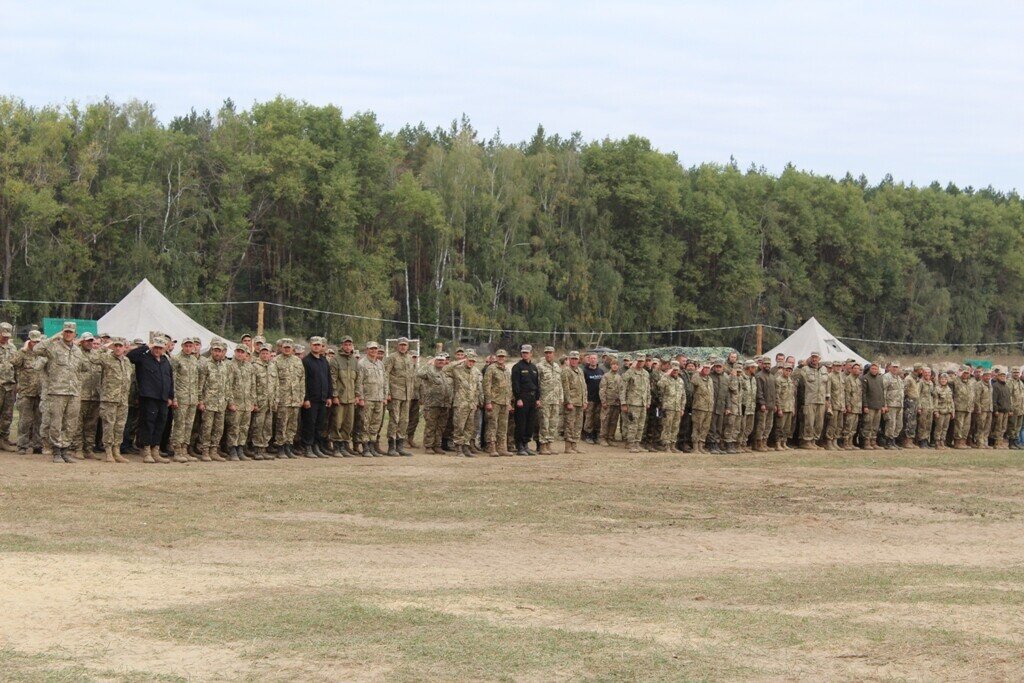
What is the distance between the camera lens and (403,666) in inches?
280

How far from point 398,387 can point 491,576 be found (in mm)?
9253

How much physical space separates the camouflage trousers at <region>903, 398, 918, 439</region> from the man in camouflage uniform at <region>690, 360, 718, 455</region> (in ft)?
16.9

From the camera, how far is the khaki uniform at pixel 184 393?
54.8ft

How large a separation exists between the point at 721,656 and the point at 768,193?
2553 inches

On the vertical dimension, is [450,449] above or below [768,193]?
below

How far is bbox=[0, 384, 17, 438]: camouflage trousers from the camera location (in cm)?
1641

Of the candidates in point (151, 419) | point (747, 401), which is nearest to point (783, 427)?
point (747, 401)

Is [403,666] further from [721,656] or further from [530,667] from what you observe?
[721,656]

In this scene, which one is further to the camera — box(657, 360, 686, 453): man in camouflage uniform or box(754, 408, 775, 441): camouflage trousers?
box(754, 408, 775, 441): camouflage trousers

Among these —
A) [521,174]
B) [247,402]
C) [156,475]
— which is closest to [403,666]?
[156,475]

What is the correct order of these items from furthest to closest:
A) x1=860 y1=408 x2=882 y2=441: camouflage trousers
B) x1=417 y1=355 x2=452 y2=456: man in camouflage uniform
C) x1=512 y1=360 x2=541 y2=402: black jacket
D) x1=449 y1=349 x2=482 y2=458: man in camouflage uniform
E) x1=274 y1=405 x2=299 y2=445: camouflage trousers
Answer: x1=860 y1=408 x2=882 y2=441: camouflage trousers → x1=512 y1=360 x2=541 y2=402: black jacket → x1=417 y1=355 x2=452 y2=456: man in camouflage uniform → x1=449 y1=349 x2=482 y2=458: man in camouflage uniform → x1=274 y1=405 x2=299 y2=445: camouflage trousers

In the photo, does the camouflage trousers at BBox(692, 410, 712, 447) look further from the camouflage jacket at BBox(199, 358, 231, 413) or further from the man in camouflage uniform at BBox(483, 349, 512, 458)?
the camouflage jacket at BBox(199, 358, 231, 413)

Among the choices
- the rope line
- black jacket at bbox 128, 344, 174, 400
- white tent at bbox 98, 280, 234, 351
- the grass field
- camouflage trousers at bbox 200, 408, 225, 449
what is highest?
the rope line

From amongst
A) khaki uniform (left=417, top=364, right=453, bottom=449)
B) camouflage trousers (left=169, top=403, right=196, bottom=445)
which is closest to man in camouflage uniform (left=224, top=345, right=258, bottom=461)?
camouflage trousers (left=169, top=403, right=196, bottom=445)
